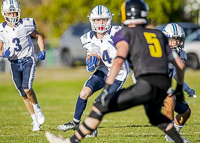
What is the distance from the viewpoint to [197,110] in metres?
8.73

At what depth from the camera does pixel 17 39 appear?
6.36 metres

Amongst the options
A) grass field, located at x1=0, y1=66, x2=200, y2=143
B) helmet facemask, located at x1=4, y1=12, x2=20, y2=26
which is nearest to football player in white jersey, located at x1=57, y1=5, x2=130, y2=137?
grass field, located at x1=0, y1=66, x2=200, y2=143

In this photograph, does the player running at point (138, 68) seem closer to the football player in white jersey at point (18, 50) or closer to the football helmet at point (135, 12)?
the football helmet at point (135, 12)

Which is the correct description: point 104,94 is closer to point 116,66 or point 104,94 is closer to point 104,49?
point 116,66

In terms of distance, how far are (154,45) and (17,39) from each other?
108 inches

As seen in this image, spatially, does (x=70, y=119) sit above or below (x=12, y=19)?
below

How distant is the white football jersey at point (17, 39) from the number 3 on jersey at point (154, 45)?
A: 2.62 metres

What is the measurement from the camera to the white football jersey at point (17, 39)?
635 centimetres

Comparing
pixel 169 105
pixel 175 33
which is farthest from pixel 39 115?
pixel 175 33

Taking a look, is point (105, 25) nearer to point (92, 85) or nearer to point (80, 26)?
point (92, 85)

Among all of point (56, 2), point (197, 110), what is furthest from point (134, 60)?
point (56, 2)

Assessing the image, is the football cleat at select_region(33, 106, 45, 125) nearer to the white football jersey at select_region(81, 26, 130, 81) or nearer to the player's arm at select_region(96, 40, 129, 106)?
the white football jersey at select_region(81, 26, 130, 81)

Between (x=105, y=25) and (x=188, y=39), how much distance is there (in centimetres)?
1091

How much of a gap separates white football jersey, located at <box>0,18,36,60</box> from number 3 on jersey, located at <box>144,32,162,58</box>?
262 centimetres
